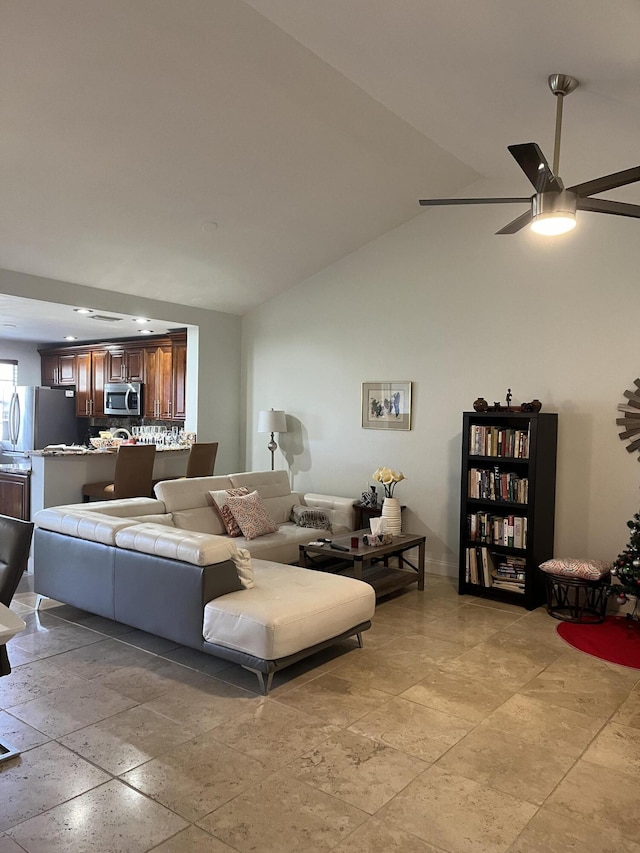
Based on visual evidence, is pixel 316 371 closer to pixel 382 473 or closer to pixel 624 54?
pixel 382 473

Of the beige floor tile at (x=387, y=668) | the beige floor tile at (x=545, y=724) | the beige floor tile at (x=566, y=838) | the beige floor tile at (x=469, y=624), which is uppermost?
the beige floor tile at (x=566, y=838)

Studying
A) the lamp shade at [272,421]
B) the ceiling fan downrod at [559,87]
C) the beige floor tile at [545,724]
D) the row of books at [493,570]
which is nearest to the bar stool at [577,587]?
the row of books at [493,570]

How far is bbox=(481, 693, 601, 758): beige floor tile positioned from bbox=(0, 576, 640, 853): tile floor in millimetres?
10

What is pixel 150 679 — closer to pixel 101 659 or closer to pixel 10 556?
pixel 101 659

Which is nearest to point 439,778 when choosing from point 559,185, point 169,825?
point 169,825

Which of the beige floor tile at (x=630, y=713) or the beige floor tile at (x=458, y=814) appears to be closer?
the beige floor tile at (x=458, y=814)

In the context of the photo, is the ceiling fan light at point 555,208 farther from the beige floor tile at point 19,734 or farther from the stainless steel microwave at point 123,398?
the stainless steel microwave at point 123,398

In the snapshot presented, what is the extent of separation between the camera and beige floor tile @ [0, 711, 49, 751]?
2.85 m

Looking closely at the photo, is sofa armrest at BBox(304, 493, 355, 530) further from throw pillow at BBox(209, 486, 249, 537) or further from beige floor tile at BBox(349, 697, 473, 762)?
beige floor tile at BBox(349, 697, 473, 762)

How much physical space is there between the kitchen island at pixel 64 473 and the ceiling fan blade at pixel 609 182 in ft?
15.6

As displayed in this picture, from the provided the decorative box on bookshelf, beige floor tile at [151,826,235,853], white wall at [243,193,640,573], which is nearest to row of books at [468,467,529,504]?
the decorative box on bookshelf

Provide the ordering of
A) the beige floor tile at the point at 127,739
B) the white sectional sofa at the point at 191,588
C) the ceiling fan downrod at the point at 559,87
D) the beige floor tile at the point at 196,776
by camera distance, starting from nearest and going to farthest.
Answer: the beige floor tile at the point at 196,776 < the beige floor tile at the point at 127,739 < the ceiling fan downrod at the point at 559,87 < the white sectional sofa at the point at 191,588

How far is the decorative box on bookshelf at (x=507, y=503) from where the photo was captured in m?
5.03

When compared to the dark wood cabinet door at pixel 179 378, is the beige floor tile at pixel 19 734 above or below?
below
